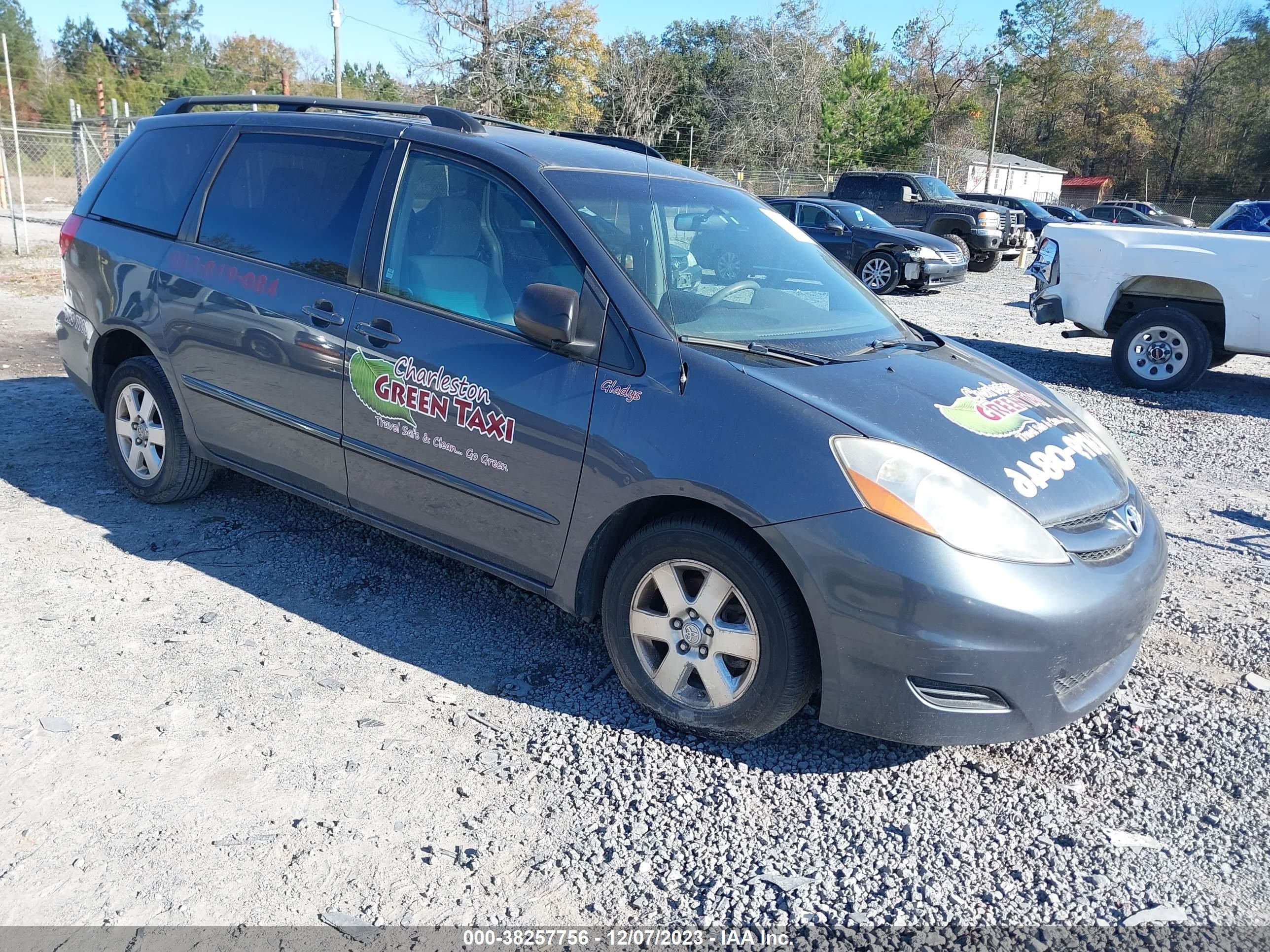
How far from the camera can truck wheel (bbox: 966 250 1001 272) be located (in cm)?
2052

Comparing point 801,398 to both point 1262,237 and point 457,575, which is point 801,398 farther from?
point 1262,237

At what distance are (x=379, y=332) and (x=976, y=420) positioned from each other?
218cm

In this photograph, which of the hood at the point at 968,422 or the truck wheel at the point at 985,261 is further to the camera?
the truck wheel at the point at 985,261

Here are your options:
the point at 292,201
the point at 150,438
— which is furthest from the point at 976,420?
the point at 150,438

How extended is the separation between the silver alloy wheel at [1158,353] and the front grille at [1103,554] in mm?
6911

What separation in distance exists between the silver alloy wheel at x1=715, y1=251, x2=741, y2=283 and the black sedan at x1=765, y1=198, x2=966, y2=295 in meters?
12.0

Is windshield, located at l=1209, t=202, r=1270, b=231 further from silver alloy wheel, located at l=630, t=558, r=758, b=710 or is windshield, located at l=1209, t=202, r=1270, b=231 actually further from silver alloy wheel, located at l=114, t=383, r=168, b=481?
silver alloy wheel, located at l=114, t=383, r=168, b=481

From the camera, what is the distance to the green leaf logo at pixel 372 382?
11.9ft

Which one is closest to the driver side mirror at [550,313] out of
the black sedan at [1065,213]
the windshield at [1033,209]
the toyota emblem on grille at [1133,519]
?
the toyota emblem on grille at [1133,519]

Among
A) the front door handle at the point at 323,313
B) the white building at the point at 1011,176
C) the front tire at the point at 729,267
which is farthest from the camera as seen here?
the white building at the point at 1011,176

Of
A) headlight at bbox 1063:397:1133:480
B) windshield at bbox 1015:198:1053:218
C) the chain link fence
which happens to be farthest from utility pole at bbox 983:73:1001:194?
headlight at bbox 1063:397:1133:480

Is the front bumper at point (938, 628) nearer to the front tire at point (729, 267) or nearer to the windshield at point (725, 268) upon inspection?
the windshield at point (725, 268)

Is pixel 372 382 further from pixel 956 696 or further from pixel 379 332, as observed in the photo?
pixel 956 696

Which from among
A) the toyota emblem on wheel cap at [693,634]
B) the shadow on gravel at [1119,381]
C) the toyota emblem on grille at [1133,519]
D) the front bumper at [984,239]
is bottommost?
the shadow on gravel at [1119,381]
